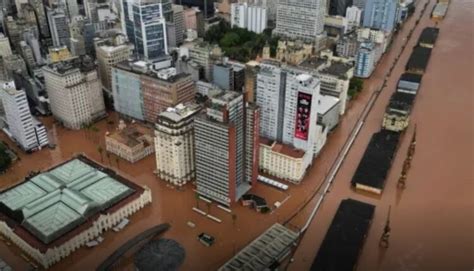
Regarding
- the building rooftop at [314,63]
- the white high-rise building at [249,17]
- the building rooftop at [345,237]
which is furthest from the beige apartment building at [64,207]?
the white high-rise building at [249,17]

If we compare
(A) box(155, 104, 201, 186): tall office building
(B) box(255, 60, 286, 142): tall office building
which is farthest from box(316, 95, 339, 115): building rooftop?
(A) box(155, 104, 201, 186): tall office building

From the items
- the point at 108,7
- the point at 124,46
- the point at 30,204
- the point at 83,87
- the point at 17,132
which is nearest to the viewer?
the point at 30,204

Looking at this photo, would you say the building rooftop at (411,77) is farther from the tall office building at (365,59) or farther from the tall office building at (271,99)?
the tall office building at (271,99)

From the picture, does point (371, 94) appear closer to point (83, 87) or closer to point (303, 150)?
point (303, 150)

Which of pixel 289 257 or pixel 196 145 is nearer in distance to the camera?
pixel 289 257

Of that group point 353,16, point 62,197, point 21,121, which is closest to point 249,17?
point 353,16

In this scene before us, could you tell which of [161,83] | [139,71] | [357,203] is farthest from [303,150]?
[139,71]

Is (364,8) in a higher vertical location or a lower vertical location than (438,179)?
higher
